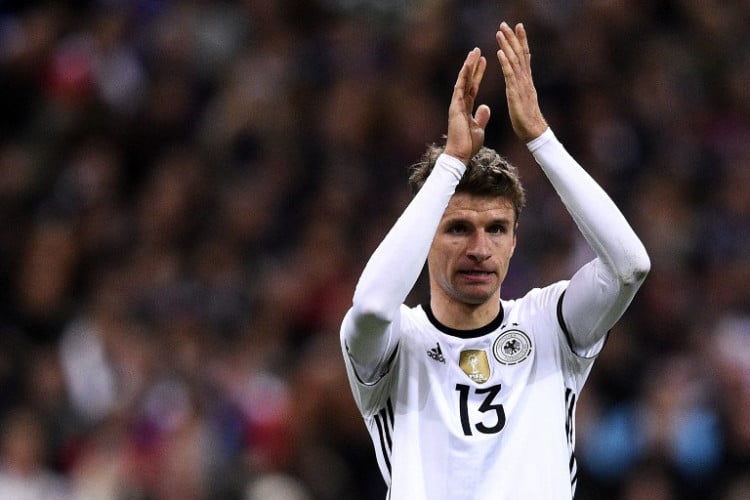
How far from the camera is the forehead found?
4.36 meters

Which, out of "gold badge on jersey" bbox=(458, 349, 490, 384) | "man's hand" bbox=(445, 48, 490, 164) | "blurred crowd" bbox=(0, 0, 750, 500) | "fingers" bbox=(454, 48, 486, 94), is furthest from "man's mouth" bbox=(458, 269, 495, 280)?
"blurred crowd" bbox=(0, 0, 750, 500)

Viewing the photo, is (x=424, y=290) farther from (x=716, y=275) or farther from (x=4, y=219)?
(x=4, y=219)

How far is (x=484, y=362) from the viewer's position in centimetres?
438

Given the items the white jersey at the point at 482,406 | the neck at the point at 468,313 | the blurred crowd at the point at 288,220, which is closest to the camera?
the white jersey at the point at 482,406

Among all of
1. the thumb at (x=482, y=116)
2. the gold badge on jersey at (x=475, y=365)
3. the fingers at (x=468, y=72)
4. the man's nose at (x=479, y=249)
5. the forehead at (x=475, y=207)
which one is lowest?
the gold badge on jersey at (x=475, y=365)

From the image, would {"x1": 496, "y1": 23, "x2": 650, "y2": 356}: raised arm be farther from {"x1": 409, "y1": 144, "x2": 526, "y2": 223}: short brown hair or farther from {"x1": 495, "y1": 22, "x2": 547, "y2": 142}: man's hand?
{"x1": 409, "y1": 144, "x2": 526, "y2": 223}: short brown hair

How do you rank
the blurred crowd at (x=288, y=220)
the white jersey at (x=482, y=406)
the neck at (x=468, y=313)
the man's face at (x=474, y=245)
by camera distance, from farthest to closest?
the blurred crowd at (x=288, y=220) < the neck at (x=468, y=313) < the man's face at (x=474, y=245) < the white jersey at (x=482, y=406)

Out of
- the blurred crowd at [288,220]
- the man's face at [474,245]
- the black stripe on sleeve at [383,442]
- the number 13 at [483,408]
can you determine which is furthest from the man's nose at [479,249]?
the blurred crowd at [288,220]

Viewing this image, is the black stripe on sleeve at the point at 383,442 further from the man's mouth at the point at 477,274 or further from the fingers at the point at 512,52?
the fingers at the point at 512,52

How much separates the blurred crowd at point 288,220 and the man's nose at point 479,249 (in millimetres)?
3297

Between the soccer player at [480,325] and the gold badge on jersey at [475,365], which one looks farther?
the gold badge on jersey at [475,365]

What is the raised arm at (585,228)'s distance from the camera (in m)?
4.13

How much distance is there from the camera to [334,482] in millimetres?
8047

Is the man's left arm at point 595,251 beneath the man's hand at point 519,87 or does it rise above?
beneath
